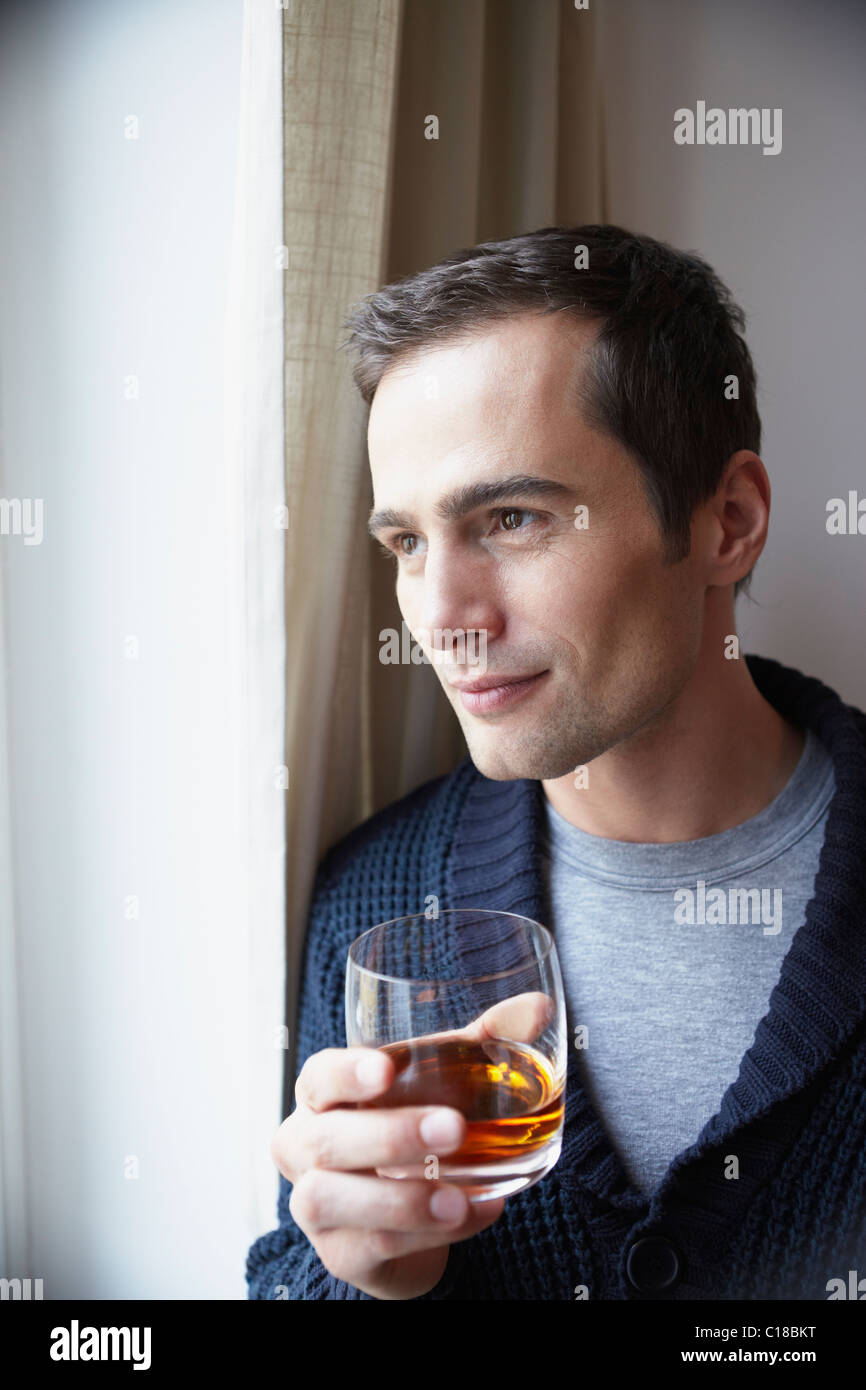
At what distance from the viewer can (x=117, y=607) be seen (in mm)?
1120

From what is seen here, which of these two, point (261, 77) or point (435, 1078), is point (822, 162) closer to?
point (261, 77)

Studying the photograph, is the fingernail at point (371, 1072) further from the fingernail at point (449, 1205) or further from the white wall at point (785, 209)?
the white wall at point (785, 209)

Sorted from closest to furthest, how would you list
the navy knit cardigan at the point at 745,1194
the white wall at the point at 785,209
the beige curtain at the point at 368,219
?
the navy knit cardigan at the point at 745,1194, the beige curtain at the point at 368,219, the white wall at the point at 785,209

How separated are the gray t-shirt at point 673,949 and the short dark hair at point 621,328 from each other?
34 cm

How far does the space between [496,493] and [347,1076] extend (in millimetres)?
548

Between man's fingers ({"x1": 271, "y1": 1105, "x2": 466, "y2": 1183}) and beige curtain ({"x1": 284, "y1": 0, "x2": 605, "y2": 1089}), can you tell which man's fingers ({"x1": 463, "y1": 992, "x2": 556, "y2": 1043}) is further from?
beige curtain ({"x1": 284, "y1": 0, "x2": 605, "y2": 1089})

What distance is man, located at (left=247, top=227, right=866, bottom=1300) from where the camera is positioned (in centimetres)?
96

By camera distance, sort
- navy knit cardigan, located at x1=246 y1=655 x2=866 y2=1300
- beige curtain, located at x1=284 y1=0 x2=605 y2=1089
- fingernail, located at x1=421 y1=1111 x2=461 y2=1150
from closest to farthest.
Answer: fingernail, located at x1=421 y1=1111 x2=461 y2=1150 → navy knit cardigan, located at x1=246 y1=655 x2=866 y2=1300 → beige curtain, located at x1=284 y1=0 x2=605 y2=1089

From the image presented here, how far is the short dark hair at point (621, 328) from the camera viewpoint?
3.36ft

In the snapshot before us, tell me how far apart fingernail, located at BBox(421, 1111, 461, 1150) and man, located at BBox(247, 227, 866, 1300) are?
18 cm

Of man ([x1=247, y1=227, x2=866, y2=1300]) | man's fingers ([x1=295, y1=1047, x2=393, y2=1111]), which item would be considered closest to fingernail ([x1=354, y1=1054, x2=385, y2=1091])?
man's fingers ([x1=295, y1=1047, x2=393, y2=1111])

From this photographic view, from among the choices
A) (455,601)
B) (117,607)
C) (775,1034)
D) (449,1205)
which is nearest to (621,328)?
(455,601)

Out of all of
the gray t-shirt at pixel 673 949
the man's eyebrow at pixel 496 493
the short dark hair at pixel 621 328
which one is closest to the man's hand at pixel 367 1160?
the gray t-shirt at pixel 673 949
